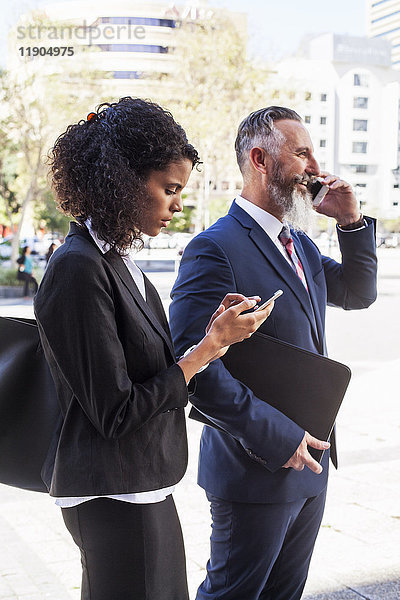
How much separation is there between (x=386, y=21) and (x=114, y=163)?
Result: 522 ft

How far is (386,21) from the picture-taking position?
146750mm

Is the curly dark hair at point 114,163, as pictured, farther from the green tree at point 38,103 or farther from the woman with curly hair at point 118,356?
the green tree at point 38,103

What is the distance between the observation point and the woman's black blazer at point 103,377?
1635 millimetres

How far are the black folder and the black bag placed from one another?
0.60 m

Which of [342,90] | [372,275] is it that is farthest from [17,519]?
[342,90]

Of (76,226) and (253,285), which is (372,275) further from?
(76,226)

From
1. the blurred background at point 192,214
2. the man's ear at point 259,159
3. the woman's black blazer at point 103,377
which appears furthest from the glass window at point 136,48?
the woman's black blazer at point 103,377

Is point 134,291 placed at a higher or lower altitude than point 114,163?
lower

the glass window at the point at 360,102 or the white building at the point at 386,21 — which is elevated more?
the white building at the point at 386,21

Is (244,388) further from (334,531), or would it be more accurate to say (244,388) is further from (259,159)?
(334,531)

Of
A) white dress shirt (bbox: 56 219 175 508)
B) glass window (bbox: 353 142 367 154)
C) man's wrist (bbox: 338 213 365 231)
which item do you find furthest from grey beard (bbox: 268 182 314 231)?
glass window (bbox: 353 142 367 154)

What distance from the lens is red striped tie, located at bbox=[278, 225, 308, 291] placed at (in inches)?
96.4

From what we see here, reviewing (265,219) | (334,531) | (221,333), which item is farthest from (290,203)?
(334,531)

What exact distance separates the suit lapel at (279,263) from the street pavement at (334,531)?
156 cm
